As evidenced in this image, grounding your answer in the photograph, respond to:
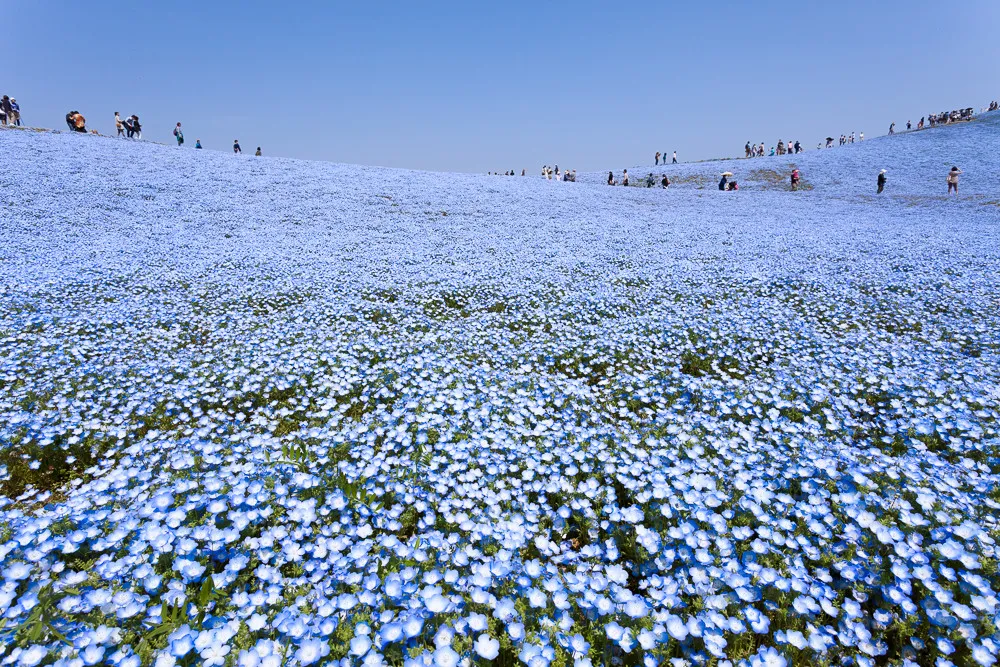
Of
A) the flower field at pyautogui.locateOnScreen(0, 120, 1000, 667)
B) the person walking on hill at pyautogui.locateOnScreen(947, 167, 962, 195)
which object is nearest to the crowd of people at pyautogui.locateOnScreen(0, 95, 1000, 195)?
the person walking on hill at pyautogui.locateOnScreen(947, 167, 962, 195)

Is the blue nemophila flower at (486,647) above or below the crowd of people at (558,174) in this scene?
below

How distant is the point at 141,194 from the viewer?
1902 centimetres

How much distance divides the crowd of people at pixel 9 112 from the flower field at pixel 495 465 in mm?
26820

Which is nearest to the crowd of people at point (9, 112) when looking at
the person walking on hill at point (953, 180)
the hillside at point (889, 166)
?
the hillside at point (889, 166)

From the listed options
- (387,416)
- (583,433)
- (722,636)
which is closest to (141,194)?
(387,416)

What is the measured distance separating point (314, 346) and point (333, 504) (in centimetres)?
387

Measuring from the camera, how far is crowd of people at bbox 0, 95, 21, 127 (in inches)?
1094

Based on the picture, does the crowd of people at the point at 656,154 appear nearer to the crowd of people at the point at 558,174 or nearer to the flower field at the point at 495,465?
the crowd of people at the point at 558,174

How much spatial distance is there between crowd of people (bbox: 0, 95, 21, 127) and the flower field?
88.0ft

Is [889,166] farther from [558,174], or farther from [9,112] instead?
[9,112]

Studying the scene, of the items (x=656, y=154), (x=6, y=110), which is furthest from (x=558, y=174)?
(x=6, y=110)

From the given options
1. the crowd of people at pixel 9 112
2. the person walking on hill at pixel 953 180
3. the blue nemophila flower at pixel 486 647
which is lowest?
the blue nemophila flower at pixel 486 647

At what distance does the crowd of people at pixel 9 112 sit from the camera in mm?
27777

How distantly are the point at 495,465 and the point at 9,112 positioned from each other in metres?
41.0
